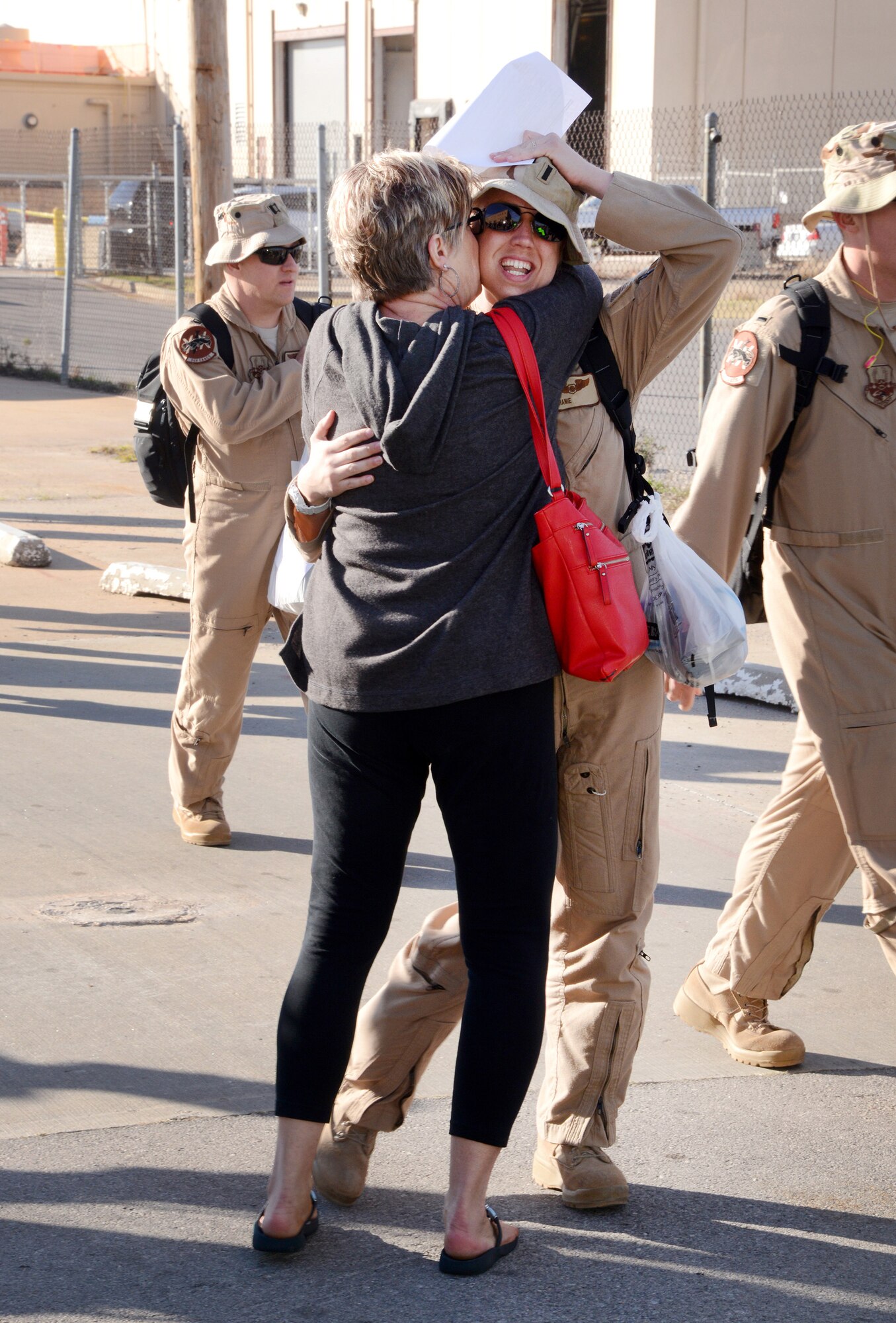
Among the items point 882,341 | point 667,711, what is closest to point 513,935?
point 882,341

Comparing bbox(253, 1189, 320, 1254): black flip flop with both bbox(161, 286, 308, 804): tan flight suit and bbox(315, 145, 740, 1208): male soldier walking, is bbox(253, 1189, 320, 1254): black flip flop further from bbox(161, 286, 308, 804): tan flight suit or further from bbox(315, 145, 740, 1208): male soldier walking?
bbox(161, 286, 308, 804): tan flight suit

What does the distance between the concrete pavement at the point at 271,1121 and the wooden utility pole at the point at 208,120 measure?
3.76 m

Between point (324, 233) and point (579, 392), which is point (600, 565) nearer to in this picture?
point (579, 392)

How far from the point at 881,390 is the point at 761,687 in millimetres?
3596

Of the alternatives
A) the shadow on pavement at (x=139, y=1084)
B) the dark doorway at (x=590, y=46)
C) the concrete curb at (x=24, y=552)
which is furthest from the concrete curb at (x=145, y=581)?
the dark doorway at (x=590, y=46)

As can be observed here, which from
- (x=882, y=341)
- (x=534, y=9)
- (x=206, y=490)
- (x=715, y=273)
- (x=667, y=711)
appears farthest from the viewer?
(x=534, y=9)

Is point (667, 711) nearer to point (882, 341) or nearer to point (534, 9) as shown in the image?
point (882, 341)

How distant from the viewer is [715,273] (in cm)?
302

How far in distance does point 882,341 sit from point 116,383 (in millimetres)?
15807

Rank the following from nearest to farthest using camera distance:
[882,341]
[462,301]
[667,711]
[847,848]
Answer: [462,301], [882,341], [847,848], [667,711]

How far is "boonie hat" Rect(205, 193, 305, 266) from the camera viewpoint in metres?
5.11

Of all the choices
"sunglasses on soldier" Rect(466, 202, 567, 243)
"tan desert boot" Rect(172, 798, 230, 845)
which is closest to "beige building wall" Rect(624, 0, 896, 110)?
"tan desert boot" Rect(172, 798, 230, 845)

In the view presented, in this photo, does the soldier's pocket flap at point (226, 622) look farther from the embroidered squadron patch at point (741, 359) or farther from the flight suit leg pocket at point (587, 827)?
the flight suit leg pocket at point (587, 827)

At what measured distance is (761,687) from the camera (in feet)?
22.8
